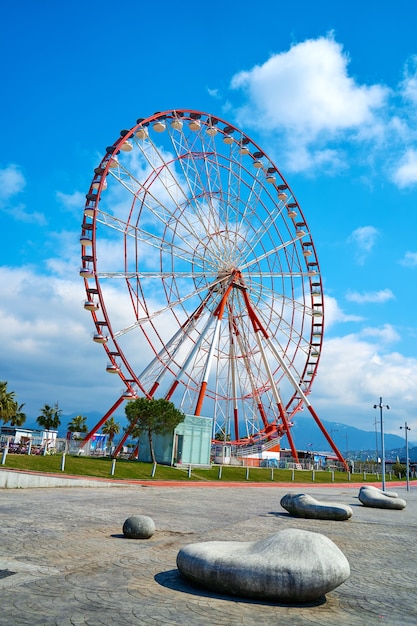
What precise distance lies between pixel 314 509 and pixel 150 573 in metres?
10.4

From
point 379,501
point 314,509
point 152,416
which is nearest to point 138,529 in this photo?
point 314,509

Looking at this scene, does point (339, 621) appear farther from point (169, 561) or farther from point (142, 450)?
point (142, 450)

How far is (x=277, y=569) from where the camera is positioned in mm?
6668

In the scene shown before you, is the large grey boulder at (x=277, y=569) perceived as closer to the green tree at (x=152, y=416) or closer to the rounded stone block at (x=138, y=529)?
the rounded stone block at (x=138, y=529)

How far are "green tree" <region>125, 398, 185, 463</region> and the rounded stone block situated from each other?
28.4 m

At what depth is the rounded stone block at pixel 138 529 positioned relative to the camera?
1112cm

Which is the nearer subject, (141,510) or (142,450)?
(141,510)

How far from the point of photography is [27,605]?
5.92 m

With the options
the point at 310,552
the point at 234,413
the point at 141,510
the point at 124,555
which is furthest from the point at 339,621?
the point at 234,413

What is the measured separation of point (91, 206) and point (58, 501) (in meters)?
23.7

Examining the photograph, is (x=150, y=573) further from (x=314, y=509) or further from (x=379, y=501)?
(x=379, y=501)

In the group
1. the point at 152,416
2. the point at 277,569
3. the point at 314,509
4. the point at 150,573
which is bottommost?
the point at 150,573

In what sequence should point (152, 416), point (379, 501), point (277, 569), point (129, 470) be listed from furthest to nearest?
point (152, 416)
point (129, 470)
point (379, 501)
point (277, 569)

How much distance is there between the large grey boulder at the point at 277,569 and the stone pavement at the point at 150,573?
15 centimetres
